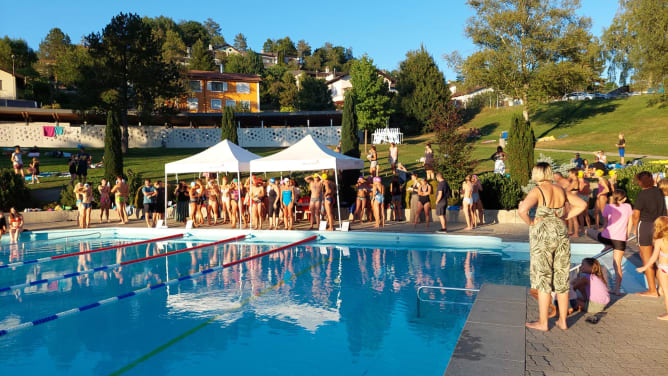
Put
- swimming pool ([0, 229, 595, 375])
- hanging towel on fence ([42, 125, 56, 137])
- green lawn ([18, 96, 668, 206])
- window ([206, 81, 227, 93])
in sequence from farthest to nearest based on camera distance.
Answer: window ([206, 81, 227, 93]), hanging towel on fence ([42, 125, 56, 137]), green lawn ([18, 96, 668, 206]), swimming pool ([0, 229, 595, 375])

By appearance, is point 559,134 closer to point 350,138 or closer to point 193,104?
point 350,138

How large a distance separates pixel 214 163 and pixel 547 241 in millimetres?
12595

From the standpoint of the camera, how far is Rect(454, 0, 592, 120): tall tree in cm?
3444

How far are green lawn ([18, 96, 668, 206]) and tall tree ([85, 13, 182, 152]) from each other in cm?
386

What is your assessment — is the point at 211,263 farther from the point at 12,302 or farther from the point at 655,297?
the point at 655,297

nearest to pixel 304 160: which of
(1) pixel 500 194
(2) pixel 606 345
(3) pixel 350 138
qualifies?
(3) pixel 350 138

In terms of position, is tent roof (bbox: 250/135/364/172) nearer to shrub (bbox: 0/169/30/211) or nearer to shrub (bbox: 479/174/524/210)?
shrub (bbox: 479/174/524/210)

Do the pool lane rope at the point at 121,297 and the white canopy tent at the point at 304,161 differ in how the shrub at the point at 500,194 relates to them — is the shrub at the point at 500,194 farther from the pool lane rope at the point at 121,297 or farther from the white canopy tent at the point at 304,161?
the pool lane rope at the point at 121,297

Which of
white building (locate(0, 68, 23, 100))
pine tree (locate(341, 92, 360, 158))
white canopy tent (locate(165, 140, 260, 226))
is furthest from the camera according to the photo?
white building (locate(0, 68, 23, 100))

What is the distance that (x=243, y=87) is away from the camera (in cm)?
5650

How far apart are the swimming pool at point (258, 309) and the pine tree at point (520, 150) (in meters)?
6.75

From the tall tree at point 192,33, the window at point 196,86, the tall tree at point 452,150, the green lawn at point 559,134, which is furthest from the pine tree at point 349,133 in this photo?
the tall tree at point 192,33

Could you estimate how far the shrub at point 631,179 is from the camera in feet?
55.4

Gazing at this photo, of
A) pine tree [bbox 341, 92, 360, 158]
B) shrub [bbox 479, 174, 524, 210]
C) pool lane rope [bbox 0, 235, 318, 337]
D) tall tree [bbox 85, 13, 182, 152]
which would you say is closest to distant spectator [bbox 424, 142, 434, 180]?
shrub [bbox 479, 174, 524, 210]
